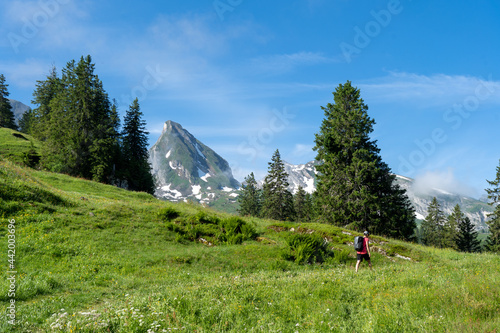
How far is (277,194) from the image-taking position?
58.1m

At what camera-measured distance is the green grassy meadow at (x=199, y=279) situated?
625 centimetres

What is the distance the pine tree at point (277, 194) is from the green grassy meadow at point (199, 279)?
36176mm

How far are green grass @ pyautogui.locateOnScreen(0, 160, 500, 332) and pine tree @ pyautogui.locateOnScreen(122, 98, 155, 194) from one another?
109ft

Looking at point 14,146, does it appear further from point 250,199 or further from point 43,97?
point 250,199

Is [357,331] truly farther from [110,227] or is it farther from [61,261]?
[110,227]

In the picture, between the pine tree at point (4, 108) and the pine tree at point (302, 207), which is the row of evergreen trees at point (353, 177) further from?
the pine tree at point (4, 108)

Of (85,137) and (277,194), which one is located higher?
(85,137)

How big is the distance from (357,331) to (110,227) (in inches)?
621

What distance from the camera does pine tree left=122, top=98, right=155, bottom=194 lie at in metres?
53.9

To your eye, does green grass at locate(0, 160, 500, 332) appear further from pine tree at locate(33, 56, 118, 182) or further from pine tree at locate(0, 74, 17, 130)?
pine tree at locate(0, 74, 17, 130)

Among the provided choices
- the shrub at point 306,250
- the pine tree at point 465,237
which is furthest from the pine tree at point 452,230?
the shrub at point 306,250

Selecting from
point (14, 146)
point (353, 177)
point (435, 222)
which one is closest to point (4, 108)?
point (14, 146)

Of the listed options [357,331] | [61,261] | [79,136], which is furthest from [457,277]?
[79,136]

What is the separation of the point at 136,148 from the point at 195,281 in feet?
163
